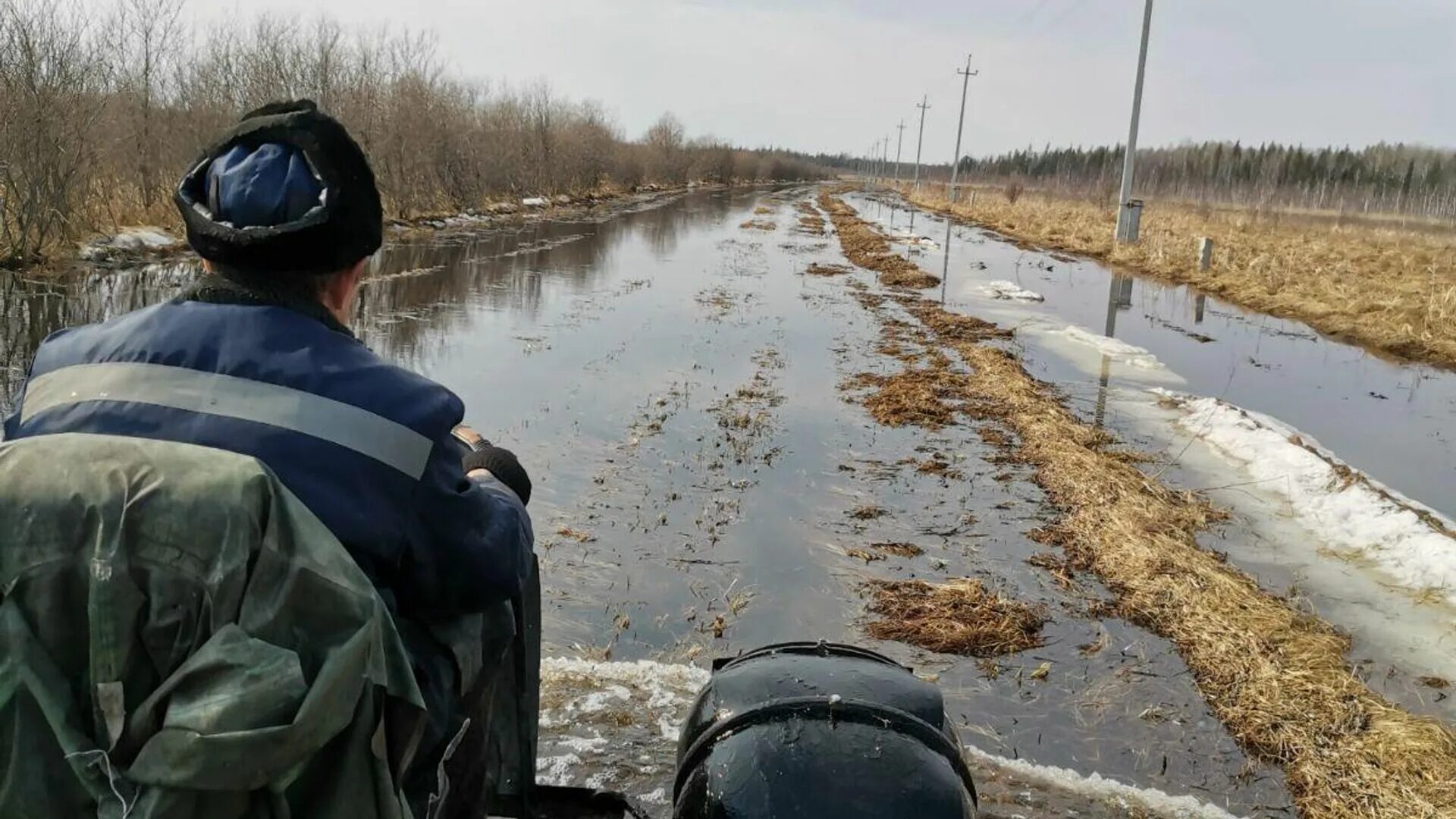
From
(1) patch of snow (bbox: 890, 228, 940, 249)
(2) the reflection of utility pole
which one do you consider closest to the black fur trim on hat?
(2) the reflection of utility pole

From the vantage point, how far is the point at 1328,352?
16812mm

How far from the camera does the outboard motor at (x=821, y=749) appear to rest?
182cm

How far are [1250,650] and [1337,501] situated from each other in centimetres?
345

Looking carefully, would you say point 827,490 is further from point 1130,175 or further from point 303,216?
point 1130,175

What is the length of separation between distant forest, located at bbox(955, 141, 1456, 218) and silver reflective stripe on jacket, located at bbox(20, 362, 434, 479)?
56545 mm

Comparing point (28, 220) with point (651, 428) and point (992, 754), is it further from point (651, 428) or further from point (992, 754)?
point (992, 754)

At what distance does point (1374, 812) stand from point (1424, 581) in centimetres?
A: 330

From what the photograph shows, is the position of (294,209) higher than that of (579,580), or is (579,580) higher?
(294,209)

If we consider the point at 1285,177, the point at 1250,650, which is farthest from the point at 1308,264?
the point at 1285,177

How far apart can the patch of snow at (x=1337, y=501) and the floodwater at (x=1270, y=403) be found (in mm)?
158

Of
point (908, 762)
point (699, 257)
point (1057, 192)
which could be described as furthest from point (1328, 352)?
point (1057, 192)

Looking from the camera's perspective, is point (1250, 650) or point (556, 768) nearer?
point (556, 768)

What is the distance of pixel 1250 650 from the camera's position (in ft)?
17.6

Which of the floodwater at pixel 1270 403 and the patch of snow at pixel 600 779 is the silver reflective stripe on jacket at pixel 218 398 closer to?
the patch of snow at pixel 600 779
